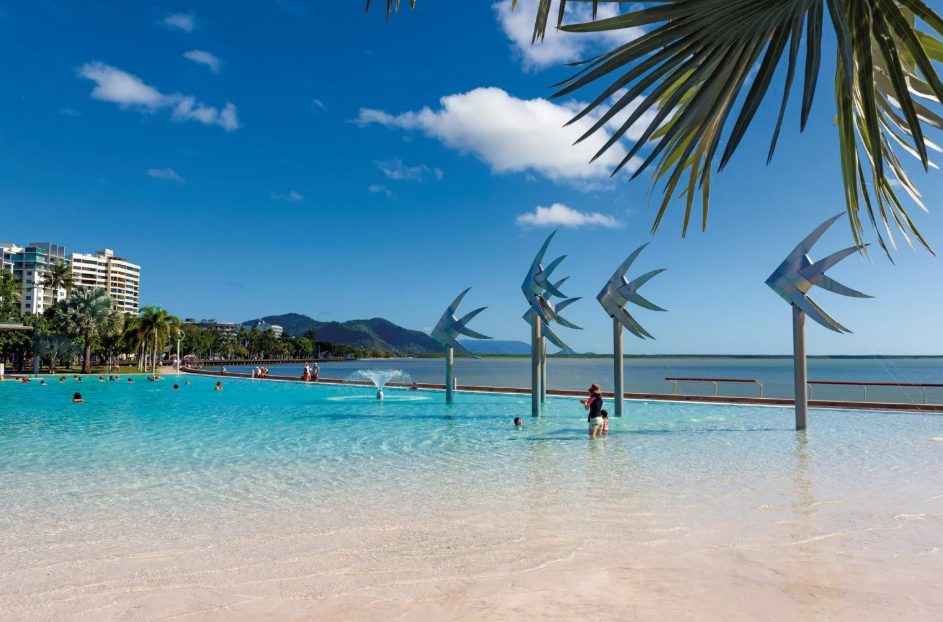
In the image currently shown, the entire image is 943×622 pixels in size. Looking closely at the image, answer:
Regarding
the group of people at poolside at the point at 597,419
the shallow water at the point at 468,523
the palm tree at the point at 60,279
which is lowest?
the shallow water at the point at 468,523

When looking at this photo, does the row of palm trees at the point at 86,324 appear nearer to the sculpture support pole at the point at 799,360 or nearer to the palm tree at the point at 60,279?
the palm tree at the point at 60,279

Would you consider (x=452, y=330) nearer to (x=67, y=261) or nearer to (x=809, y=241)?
(x=809, y=241)

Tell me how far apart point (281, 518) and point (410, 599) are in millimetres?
3279

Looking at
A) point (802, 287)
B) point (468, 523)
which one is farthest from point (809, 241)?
point (468, 523)

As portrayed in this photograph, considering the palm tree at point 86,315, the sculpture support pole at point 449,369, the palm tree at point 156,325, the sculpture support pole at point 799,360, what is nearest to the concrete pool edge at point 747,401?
the sculpture support pole at point 449,369

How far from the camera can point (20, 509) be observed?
7.99 meters

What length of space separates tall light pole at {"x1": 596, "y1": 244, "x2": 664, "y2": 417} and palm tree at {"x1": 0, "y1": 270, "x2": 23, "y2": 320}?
62.9 meters

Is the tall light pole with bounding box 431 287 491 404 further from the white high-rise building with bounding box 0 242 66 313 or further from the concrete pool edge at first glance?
the white high-rise building with bounding box 0 242 66 313

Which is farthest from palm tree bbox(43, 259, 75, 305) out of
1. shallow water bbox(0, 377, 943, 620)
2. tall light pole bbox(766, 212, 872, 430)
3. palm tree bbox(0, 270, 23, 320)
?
tall light pole bbox(766, 212, 872, 430)

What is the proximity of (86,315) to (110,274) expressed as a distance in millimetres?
153179

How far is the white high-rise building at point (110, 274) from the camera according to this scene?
176 meters

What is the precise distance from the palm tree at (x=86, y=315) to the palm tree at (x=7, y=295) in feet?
25.5

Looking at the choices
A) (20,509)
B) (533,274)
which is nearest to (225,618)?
(20,509)

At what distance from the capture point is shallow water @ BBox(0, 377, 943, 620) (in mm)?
4891
